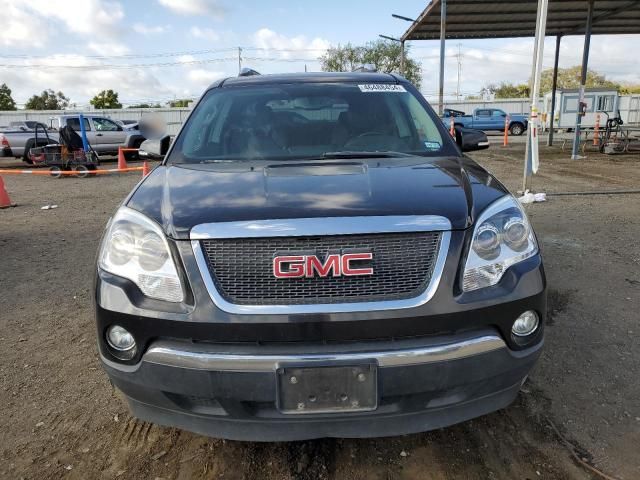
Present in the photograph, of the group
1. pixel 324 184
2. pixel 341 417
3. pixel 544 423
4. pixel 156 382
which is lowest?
pixel 544 423

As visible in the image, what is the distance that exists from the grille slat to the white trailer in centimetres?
2481

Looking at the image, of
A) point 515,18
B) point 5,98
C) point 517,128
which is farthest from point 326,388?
point 5,98

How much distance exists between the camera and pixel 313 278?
1877mm

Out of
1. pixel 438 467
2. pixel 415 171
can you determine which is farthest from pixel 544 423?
pixel 415 171

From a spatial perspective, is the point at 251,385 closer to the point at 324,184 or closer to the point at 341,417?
the point at 341,417

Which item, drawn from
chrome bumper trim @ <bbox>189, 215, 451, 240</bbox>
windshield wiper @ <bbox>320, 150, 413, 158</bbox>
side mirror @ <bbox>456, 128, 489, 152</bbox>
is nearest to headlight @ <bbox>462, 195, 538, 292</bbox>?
chrome bumper trim @ <bbox>189, 215, 451, 240</bbox>

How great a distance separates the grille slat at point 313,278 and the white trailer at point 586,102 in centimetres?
2481

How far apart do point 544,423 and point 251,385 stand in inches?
61.4

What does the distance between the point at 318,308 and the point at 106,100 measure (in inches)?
2579

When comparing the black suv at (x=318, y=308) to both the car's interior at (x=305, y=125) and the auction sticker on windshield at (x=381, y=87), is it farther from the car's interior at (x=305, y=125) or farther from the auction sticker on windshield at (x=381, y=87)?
the auction sticker on windshield at (x=381, y=87)

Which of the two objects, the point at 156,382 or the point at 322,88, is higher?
the point at 322,88

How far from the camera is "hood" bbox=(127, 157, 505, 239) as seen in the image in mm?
1979

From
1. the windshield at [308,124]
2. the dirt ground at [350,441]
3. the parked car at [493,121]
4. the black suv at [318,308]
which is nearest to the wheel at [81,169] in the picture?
the dirt ground at [350,441]

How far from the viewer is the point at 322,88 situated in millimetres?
3438
